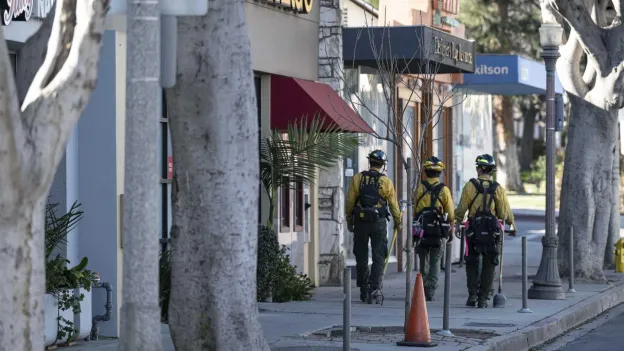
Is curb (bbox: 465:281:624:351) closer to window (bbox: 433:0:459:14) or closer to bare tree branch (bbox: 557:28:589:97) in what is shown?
bare tree branch (bbox: 557:28:589:97)

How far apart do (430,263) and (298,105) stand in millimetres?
2842

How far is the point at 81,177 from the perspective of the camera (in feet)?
42.7

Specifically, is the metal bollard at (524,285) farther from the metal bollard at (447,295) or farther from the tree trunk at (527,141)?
the tree trunk at (527,141)

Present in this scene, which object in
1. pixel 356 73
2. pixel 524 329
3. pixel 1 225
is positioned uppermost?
pixel 356 73

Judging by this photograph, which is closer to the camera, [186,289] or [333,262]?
[186,289]

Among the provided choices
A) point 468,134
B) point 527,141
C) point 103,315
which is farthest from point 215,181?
point 527,141

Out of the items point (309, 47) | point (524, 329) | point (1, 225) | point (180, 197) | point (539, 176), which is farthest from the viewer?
point (539, 176)

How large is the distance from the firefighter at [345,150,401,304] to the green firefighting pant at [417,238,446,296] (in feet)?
1.55

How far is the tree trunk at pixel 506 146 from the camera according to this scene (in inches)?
2345

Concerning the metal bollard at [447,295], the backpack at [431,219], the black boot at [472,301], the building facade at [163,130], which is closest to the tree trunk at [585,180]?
the building facade at [163,130]

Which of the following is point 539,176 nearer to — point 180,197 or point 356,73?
point 356,73

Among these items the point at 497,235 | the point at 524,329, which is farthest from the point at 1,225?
the point at 497,235

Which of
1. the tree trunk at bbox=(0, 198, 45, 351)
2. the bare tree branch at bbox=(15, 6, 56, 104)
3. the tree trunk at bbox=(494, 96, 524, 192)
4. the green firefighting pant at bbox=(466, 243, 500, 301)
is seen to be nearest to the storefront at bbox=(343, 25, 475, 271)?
the green firefighting pant at bbox=(466, 243, 500, 301)

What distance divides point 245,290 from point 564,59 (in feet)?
41.5
